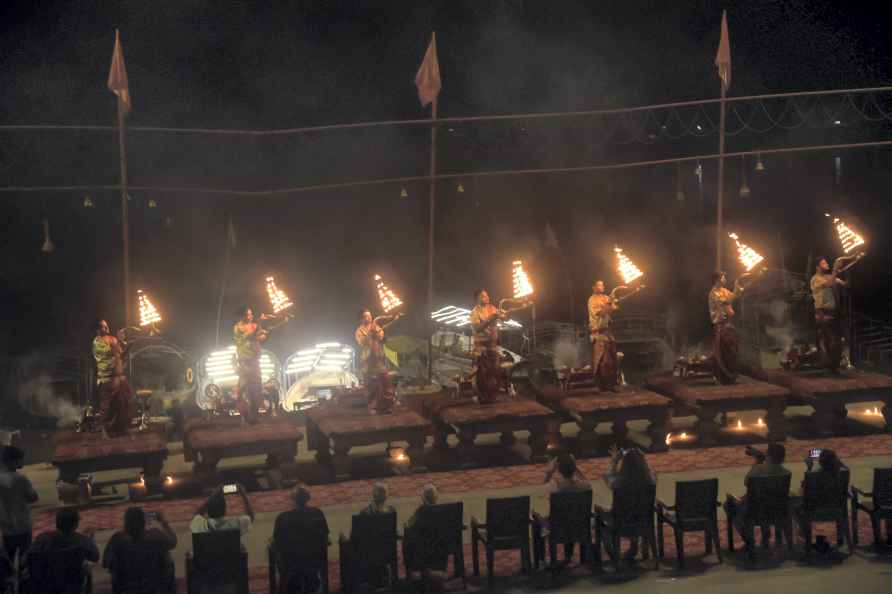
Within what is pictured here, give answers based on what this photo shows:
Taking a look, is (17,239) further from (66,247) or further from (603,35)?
(603,35)

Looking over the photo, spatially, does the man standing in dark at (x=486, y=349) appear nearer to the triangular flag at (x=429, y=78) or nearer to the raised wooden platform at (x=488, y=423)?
the raised wooden platform at (x=488, y=423)

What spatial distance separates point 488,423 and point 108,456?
5.57 meters

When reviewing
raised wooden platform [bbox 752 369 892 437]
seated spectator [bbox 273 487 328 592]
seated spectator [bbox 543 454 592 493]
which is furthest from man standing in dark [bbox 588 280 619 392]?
seated spectator [bbox 273 487 328 592]

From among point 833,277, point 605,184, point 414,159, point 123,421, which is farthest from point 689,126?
point 123,421

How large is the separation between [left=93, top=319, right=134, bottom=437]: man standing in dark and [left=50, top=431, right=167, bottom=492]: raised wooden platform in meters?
0.39

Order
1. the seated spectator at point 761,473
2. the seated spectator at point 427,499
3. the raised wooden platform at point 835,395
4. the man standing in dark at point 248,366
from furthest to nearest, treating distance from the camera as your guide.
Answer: the raised wooden platform at point 835,395, the man standing in dark at point 248,366, the seated spectator at point 761,473, the seated spectator at point 427,499

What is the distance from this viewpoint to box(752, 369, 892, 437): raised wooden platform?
713 inches

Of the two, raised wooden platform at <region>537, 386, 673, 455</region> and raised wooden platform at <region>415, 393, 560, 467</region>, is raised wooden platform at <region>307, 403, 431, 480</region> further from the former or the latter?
raised wooden platform at <region>537, 386, 673, 455</region>

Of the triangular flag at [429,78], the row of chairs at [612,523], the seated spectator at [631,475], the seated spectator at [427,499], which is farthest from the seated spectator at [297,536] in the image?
the triangular flag at [429,78]

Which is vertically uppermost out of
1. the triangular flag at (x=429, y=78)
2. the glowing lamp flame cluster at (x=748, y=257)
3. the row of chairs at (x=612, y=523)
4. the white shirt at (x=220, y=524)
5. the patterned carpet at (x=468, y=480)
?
the triangular flag at (x=429, y=78)

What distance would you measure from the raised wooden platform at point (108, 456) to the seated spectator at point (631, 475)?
692cm

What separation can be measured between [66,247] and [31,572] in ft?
51.0

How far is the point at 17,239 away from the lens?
23.8 m

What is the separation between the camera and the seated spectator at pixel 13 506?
1143 centimetres
